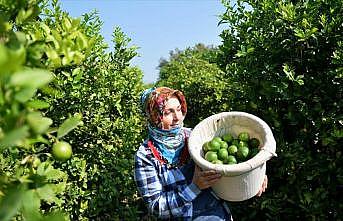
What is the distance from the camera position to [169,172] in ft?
8.34

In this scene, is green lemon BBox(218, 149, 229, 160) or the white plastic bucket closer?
the white plastic bucket

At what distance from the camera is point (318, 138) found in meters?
3.12

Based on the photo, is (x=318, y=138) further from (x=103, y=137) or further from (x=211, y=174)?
(x=103, y=137)

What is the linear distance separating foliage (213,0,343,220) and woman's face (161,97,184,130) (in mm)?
878

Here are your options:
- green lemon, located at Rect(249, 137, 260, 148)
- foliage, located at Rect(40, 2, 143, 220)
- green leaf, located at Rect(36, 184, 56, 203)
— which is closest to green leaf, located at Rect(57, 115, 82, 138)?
green leaf, located at Rect(36, 184, 56, 203)

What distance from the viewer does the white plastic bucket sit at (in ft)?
7.45

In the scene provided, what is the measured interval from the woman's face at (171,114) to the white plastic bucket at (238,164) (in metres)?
0.12

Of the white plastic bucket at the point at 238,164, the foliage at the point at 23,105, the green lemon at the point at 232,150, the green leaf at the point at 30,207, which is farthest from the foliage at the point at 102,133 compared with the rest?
the green leaf at the point at 30,207

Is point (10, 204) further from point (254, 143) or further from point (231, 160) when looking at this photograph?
point (254, 143)

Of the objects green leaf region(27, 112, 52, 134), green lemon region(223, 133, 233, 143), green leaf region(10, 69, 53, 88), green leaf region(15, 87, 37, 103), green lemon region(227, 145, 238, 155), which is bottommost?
green leaf region(27, 112, 52, 134)

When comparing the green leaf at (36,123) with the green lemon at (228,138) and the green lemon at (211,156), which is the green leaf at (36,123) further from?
the green lemon at (228,138)

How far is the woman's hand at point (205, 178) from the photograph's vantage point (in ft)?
7.66

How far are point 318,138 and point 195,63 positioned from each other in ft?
18.7

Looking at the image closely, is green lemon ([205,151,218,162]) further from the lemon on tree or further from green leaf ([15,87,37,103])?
green leaf ([15,87,37,103])
